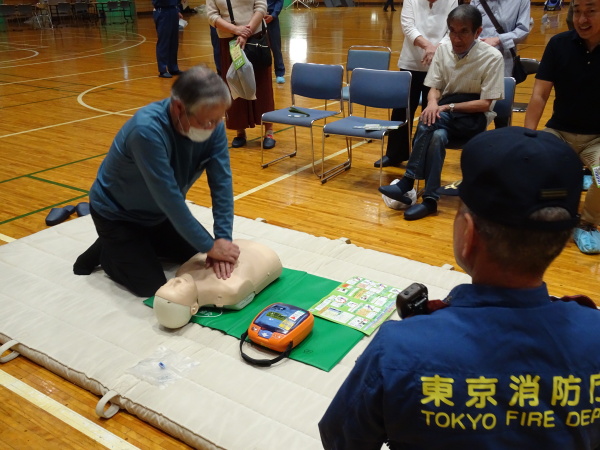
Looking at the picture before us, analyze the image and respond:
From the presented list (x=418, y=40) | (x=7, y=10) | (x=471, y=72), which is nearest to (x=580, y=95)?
(x=471, y=72)

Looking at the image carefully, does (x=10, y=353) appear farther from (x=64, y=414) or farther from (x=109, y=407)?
Answer: (x=109, y=407)

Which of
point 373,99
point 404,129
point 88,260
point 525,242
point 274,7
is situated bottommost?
point 88,260

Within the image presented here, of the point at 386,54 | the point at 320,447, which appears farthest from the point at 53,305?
the point at 386,54

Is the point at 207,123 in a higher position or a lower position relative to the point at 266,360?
higher

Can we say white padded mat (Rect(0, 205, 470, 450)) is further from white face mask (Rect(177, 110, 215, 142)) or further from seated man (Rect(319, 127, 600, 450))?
seated man (Rect(319, 127, 600, 450))

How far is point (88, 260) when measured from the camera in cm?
319

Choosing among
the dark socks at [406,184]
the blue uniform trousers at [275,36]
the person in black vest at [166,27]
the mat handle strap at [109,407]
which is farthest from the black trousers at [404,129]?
the person in black vest at [166,27]

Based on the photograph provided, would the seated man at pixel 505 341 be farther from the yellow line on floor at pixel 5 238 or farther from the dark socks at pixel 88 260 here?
the yellow line on floor at pixel 5 238

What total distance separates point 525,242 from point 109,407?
193 centimetres

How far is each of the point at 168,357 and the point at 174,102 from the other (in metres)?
1.15

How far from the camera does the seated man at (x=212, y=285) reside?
264 centimetres

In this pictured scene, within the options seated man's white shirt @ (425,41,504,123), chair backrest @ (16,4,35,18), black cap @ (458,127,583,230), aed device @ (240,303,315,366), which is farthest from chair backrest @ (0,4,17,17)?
black cap @ (458,127,583,230)

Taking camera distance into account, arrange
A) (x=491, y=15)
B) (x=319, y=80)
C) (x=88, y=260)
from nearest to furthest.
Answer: (x=88, y=260) < (x=491, y=15) < (x=319, y=80)

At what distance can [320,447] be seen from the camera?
2012 mm
